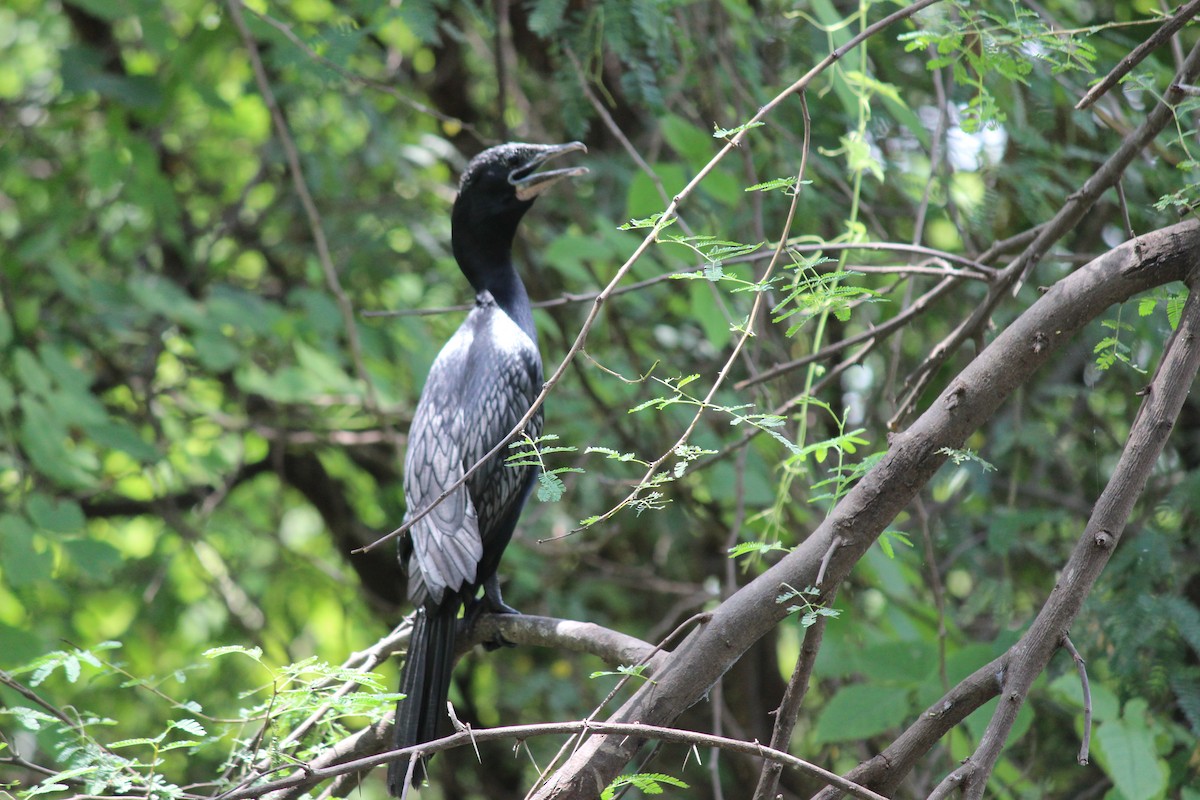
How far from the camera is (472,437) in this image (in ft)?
10.3

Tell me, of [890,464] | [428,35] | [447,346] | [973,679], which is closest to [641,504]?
[890,464]

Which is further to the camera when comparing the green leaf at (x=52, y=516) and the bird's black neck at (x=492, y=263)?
the bird's black neck at (x=492, y=263)

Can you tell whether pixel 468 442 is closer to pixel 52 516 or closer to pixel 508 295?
pixel 508 295

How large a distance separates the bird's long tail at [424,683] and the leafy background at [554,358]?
0.47 meters

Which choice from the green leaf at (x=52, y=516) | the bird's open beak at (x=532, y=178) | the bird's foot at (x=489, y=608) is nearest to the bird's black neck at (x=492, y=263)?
the bird's open beak at (x=532, y=178)

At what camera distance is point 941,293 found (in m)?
2.56

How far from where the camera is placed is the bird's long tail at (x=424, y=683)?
2674 mm

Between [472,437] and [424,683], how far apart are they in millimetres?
697

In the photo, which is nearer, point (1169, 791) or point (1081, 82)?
point (1169, 791)

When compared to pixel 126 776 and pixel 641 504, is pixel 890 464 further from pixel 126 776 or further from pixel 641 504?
pixel 126 776

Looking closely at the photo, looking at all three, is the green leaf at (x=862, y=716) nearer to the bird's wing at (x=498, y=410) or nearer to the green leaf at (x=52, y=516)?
the bird's wing at (x=498, y=410)

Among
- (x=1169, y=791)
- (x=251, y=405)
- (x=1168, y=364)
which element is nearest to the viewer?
(x=1168, y=364)

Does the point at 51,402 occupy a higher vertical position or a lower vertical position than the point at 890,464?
lower

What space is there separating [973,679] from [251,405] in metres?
4.31
